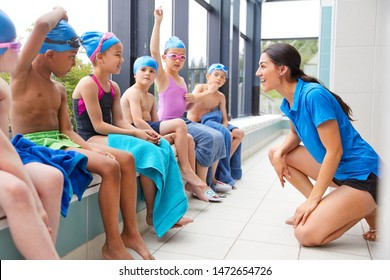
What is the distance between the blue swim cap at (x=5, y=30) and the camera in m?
1.38

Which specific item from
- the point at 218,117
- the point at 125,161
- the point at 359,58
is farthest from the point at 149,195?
the point at 359,58

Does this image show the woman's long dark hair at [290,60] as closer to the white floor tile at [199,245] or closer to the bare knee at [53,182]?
the white floor tile at [199,245]

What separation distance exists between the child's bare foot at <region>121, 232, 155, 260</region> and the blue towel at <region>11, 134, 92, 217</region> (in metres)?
0.42

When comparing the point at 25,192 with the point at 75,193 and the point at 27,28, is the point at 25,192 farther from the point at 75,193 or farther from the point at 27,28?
the point at 27,28

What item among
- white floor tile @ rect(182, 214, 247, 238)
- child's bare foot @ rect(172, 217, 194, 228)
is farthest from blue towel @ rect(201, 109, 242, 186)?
child's bare foot @ rect(172, 217, 194, 228)

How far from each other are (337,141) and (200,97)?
1.94 metres

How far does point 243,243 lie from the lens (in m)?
2.32

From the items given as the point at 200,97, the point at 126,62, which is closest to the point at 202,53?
the point at 200,97

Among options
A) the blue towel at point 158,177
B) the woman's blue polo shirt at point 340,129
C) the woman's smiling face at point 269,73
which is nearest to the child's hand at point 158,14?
the woman's smiling face at point 269,73

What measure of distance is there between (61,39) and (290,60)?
1347mm

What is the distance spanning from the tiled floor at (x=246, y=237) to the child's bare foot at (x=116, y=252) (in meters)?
0.24

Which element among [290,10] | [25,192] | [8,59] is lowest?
[25,192]

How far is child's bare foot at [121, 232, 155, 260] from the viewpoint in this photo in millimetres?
1988

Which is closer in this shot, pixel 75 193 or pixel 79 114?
pixel 75 193
